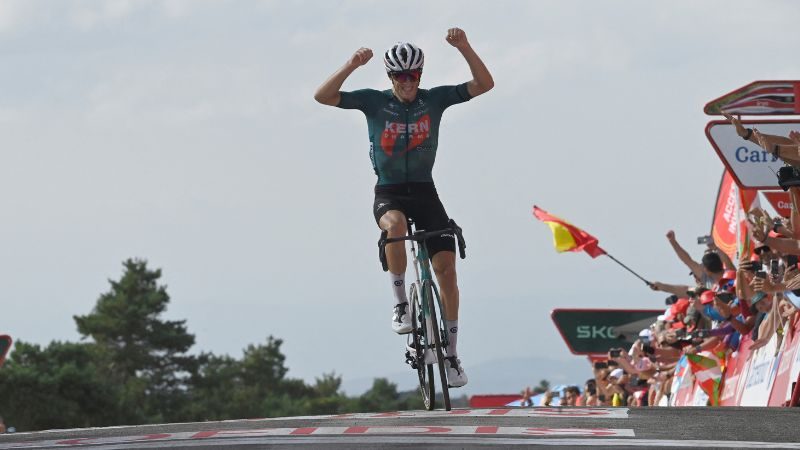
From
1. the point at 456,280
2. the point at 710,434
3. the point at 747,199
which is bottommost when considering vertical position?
the point at 710,434

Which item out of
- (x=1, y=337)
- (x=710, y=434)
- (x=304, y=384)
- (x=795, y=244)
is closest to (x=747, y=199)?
(x=795, y=244)

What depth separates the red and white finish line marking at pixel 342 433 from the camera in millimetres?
10273

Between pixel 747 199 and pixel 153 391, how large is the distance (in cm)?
7649

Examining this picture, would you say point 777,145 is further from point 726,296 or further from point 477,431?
point 477,431

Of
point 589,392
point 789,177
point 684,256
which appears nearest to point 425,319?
point 789,177

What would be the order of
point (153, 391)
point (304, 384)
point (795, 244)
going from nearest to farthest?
1. point (795, 244)
2. point (153, 391)
3. point (304, 384)

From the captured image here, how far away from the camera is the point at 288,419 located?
1248cm

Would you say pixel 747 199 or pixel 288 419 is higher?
pixel 747 199

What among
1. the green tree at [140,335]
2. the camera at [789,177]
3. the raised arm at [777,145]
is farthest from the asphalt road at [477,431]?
the green tree at [140,335]

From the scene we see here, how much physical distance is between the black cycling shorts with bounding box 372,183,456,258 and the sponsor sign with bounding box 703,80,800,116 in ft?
21.1

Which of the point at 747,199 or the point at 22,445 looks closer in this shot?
the point at 22,445

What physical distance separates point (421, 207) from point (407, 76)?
93 cm

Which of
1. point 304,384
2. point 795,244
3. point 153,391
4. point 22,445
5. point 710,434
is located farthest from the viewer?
point 304,384

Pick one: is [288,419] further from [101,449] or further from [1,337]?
[1,337]
